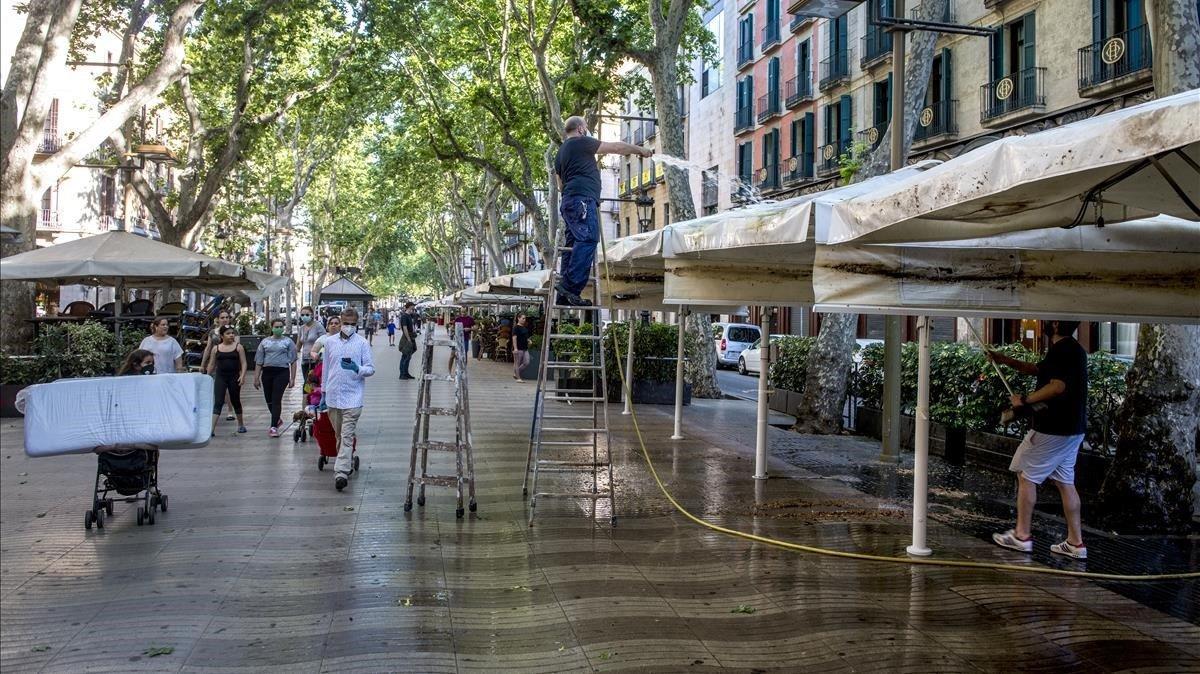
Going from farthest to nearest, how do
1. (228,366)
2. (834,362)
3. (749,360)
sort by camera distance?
1. (749,360)
2. (834,362)
3. (228,366)

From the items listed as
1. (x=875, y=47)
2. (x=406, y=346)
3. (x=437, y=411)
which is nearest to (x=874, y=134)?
(x=875, y=47)

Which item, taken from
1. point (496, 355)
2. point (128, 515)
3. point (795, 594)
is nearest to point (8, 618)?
point (128, 515)

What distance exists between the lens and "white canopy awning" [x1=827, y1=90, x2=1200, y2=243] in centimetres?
376

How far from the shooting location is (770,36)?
39625mm

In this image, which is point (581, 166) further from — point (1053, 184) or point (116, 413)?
point (1053, 184)

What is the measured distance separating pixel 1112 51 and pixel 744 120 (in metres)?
21.9

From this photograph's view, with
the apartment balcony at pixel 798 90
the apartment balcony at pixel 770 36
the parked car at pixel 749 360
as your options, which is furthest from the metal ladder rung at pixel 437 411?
the apartment balcony at pixel 770 36

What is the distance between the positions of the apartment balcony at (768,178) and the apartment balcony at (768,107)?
1.98m

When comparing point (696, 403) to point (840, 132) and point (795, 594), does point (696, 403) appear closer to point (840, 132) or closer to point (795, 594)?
point (795, 594)

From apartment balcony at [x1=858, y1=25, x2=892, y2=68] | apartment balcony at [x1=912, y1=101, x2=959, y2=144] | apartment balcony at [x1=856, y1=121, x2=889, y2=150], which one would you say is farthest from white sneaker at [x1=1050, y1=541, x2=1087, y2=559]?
apartment balcony at [x1=858, y1=25, x2=892, y2=68]

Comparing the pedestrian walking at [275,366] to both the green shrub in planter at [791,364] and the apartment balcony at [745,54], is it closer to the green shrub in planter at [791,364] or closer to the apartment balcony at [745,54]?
the green shrub in planter at [791,364]

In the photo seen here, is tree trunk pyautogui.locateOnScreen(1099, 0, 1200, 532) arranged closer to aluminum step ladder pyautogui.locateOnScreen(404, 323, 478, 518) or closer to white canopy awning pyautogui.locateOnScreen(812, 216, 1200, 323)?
white canopy awning pyautogui.locateOnScreen(812, 216, 1200, 323)

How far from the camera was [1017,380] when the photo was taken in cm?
1064

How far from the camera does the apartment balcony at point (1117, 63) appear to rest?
816 inches
